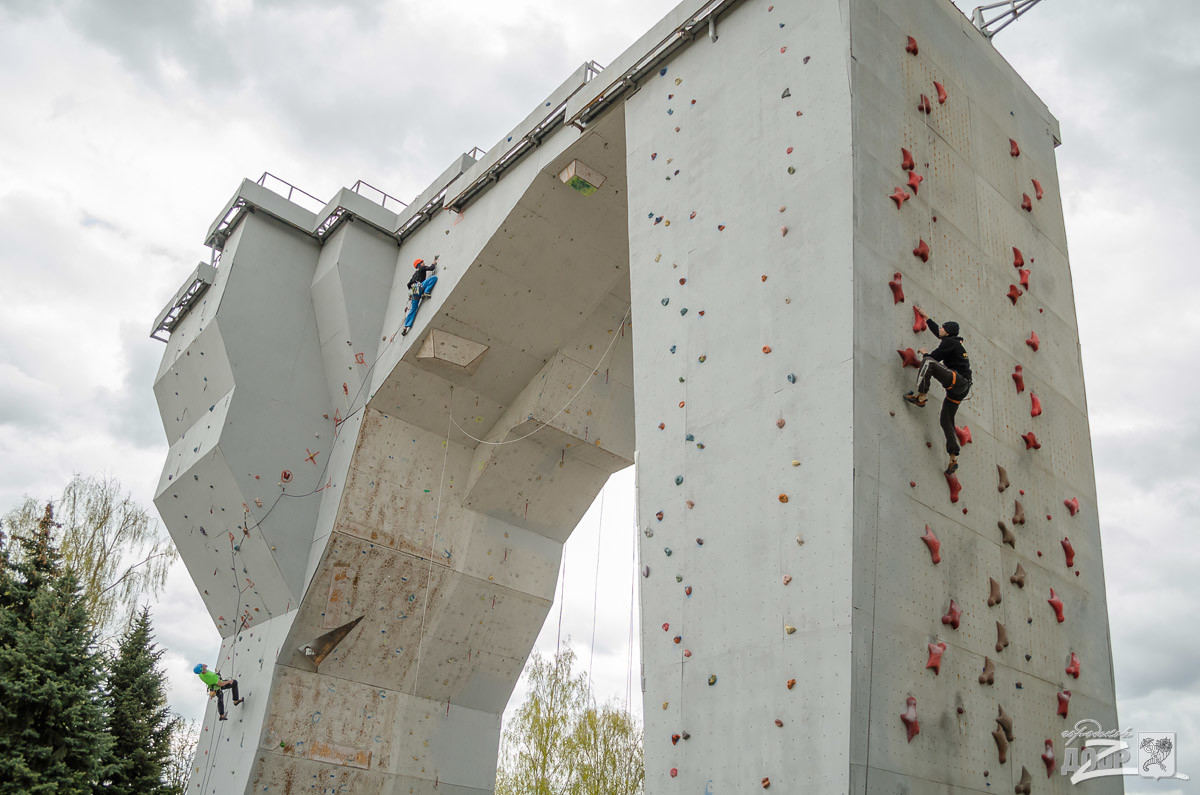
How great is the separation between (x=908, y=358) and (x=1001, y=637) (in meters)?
1.79

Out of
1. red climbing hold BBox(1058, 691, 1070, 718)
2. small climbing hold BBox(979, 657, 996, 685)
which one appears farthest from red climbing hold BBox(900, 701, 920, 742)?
red climbing hold BBox(1058, 691, 1070, 718)

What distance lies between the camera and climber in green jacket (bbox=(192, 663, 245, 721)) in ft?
31.4

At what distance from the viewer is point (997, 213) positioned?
24.2 ft

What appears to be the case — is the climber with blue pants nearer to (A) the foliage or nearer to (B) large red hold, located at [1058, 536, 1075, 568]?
(B) large red hold, located at [1058, 536, 1075, 568]

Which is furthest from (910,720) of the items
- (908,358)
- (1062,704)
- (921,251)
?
(921,251)

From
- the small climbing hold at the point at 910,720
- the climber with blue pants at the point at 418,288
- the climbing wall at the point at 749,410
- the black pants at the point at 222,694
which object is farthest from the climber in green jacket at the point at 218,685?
the small climbing hold at the point at 910,720

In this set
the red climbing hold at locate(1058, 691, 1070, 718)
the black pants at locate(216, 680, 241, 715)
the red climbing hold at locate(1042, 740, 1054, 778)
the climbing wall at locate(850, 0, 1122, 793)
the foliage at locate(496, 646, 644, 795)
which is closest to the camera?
the climbing wall at locate(850, 0, 1122, 793)

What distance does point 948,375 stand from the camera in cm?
554

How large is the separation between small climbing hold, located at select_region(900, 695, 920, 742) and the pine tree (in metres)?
8.39

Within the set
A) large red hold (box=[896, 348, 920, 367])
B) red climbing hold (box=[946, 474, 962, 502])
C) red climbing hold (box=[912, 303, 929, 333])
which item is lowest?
red climbing hold (box=[946, 474, 962, 502])

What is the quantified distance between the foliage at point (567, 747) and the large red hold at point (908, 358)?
1081 centimetres

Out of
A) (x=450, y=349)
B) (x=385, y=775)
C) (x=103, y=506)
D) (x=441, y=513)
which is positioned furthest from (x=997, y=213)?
(x=103, y=506)

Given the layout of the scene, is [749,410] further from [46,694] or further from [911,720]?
[46,694]

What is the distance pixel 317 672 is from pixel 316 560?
44.3 inches
